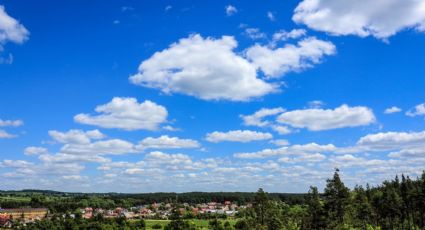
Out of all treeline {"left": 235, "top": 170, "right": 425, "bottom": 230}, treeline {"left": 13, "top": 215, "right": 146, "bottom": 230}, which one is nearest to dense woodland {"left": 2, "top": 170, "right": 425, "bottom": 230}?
treeline {"left": 235, "top": 170, "right": 425, "bottom": 230}

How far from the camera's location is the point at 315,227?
70.8 m

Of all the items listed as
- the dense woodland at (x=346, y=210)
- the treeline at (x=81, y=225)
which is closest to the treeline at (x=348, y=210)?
the dense woodland at (x=346, y=210)

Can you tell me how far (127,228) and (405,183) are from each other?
325 feet

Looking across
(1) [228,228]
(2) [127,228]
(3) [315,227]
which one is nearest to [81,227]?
(2) [127,228]

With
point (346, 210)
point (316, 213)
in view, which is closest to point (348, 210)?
point (346, 210)

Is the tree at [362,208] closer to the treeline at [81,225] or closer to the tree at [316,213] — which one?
the tree at [316,213]

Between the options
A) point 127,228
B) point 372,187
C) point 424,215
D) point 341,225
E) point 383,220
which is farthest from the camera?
Result: point 127,228

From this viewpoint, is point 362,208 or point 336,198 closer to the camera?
point 336,198

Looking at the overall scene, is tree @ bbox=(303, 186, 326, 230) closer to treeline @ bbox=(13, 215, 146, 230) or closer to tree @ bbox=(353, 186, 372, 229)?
tree @ bbox=(353, 186, 372, 229)

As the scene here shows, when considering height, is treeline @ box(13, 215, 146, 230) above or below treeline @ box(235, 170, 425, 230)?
below

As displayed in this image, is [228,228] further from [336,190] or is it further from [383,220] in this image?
[336,190]

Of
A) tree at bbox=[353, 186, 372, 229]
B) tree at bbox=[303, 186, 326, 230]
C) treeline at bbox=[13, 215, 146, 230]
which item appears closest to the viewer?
tree at bbox=[303, 186, 326, 230]

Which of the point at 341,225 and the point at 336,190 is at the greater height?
the point at 336,190

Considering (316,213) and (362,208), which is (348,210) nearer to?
(316,213)
